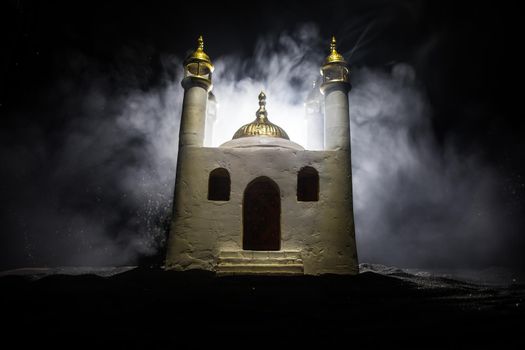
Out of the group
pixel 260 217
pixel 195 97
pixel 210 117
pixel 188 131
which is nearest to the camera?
pixel 188 131

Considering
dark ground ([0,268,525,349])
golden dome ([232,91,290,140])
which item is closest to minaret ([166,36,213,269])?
golden dome ([232,91,290,140])

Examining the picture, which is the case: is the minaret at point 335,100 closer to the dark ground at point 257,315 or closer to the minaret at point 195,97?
the minaret at point 195,97

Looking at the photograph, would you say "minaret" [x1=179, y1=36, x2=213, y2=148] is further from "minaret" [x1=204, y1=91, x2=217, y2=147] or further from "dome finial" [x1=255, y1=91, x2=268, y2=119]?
"minaret" [x1=204, y1=91, x2=217, y2=147]

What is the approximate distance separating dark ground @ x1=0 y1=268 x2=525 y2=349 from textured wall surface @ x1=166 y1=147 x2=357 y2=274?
2.18 metres

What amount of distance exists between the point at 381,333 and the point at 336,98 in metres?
9.29

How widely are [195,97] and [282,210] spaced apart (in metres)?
5.23

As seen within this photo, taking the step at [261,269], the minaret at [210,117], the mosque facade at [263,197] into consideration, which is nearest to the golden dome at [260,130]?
the mosque facade at [263,197]

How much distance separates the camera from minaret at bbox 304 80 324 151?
15.4 meters

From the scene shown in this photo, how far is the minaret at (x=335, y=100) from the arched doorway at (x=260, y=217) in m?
2.71

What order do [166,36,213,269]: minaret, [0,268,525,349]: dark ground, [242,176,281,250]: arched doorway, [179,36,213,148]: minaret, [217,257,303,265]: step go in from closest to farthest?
[0,268,525,349]: dark ground, [217,257,303,265]: step, [166,36,213,269]: minaret, [179,36,213,148]: minaret, [242,176,281,250]: arched doorway

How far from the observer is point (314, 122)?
15570 millimetres

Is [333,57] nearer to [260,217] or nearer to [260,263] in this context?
[260,217]

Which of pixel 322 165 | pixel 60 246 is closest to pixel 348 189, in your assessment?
pixel 322 165

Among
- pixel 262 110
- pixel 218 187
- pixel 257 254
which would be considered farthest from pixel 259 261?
pixel 262 110
